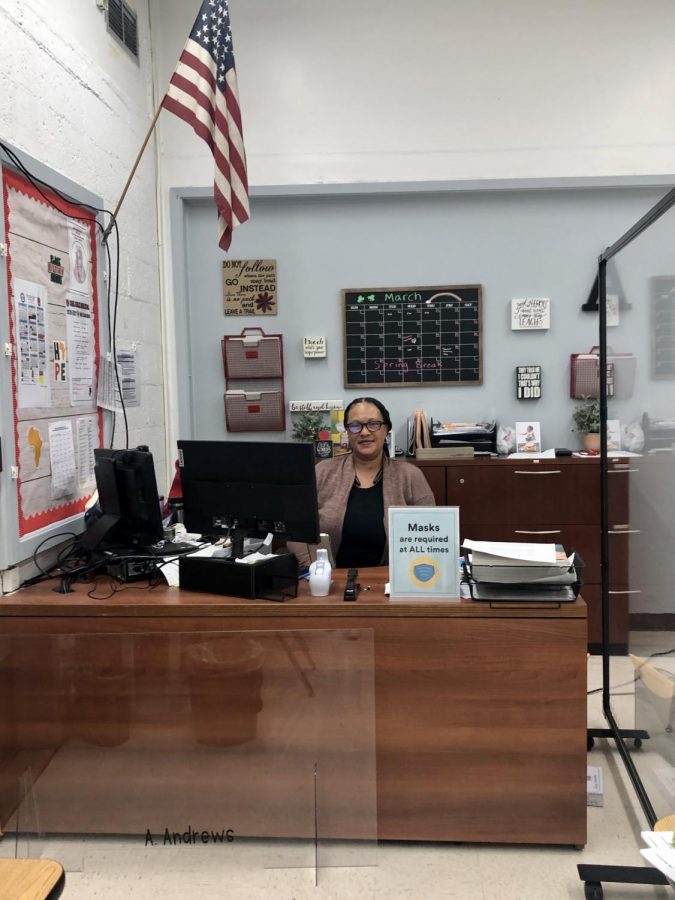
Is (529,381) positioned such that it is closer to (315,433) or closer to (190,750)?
(315,433)

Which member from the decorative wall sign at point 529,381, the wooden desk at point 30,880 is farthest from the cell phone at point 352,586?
the decorative wall sign at point 529,381

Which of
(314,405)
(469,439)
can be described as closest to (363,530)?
(469,439)

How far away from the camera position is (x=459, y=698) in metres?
2.18

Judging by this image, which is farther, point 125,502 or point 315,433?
point 315,433

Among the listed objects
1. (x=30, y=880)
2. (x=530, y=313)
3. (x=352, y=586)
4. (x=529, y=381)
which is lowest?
(x=30, y=880)

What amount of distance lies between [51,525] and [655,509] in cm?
216

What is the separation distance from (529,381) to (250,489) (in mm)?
2326

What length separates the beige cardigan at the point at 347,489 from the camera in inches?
116

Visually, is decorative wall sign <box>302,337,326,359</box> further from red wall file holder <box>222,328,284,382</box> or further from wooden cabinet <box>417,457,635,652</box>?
wooden cabinet <box>417,457,635,652</box>

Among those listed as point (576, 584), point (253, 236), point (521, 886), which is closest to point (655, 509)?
point (576, 584)

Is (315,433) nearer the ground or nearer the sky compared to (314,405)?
nearer the ground

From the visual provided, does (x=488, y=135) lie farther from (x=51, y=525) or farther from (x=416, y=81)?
(x=51, y=525)

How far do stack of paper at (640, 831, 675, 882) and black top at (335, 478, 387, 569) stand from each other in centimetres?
154

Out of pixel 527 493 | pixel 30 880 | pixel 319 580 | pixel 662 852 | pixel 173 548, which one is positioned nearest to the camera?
pixel 30 880
